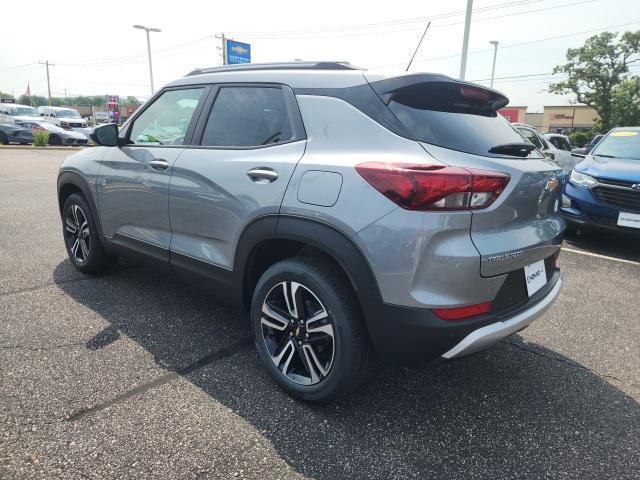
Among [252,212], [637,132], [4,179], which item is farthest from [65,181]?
[4,179]

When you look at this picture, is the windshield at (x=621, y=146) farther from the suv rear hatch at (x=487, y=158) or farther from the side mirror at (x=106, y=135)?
the side mirror at (x=106, y=135)

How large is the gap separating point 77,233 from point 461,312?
3.67m

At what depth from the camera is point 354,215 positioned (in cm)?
212

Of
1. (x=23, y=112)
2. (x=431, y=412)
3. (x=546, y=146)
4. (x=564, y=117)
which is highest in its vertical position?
(x=564, y=117)

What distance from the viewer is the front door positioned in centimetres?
322

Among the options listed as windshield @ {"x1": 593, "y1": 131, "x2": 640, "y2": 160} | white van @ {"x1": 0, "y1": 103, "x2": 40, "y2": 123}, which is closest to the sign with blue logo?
white van @ {"x1": 0, "y1": 103, "x2": 40, "y2": 123}

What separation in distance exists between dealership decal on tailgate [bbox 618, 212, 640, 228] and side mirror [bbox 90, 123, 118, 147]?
213 inches

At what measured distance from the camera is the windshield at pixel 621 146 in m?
6.51

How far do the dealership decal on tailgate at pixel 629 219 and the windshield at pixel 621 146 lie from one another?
134 cm

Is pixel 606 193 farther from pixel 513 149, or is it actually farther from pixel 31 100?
pixel 31 100

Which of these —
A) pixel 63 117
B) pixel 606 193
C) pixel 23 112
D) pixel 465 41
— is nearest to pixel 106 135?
pixel 606 193

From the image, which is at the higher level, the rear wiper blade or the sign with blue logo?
the sign with blue logo

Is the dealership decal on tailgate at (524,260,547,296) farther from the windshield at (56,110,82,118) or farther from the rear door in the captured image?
the windshield at (56,110,82,118)

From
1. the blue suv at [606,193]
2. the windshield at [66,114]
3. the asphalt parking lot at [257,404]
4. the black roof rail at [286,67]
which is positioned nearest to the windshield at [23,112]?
the windshield at [66,114]
